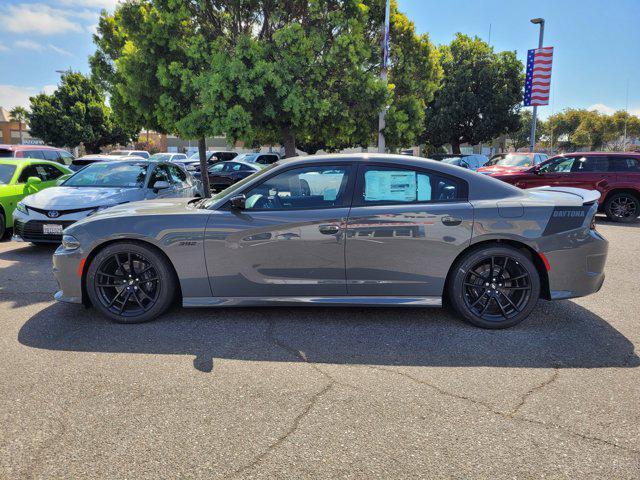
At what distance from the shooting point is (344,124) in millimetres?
10695

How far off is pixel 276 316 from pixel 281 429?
1.88 meters

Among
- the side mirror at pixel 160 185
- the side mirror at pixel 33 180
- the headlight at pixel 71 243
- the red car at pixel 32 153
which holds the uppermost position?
the red car at pixel 32 153

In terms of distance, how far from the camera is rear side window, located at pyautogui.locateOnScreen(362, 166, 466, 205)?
4211mm

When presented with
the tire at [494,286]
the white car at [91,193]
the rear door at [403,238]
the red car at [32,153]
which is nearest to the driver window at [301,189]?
the rear door at [403,238]

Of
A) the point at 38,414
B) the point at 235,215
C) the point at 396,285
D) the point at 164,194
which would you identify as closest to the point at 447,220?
the point at 396,285

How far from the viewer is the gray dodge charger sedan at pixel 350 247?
411cm

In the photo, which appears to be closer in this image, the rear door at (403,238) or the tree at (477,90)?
the rear door at (403,238)

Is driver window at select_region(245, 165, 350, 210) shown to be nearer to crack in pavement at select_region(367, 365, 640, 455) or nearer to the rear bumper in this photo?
crack in pavement at select_region(367, 365, 640, 455)

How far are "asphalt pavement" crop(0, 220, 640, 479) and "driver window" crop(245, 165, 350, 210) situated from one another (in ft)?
3.58

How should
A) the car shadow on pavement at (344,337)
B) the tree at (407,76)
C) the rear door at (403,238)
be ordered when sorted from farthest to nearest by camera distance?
the tree at (407,76) → the rear door at (403,238) → the car shadow on pavement at (344,337)

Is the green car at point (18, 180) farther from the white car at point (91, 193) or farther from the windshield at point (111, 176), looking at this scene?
the windshield at point (111, 176)

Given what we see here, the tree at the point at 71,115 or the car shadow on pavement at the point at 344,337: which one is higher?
the tree at the point at 71,115

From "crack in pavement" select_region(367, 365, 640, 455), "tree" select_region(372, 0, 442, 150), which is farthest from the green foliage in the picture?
"crack in pavement" select_region(367, 365, 640, 455)

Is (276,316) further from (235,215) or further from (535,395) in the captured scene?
(535,395)
